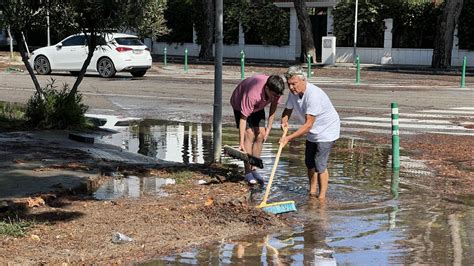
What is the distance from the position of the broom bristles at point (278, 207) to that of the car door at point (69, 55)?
68.3 ft

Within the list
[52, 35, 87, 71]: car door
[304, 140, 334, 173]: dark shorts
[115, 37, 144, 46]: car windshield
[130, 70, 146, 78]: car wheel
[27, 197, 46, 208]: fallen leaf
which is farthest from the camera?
[130, 70, 146, 78]: car wheel

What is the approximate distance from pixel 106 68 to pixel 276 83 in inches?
766

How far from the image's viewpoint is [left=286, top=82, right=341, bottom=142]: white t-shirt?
7.85 metres

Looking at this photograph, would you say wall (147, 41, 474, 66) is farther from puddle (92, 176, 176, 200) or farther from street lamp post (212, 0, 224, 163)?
puddle (92, 176, 176, 200)

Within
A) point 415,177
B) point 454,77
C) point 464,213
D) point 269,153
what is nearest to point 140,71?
point 454,77

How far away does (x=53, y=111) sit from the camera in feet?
41.4

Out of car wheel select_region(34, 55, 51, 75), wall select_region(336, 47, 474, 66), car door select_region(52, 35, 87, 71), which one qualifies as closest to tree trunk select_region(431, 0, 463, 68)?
wall select_region(336, 47, 474, 66)

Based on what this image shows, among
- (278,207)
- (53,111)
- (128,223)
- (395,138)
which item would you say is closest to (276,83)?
(278,207)

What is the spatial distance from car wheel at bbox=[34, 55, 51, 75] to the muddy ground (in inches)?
768

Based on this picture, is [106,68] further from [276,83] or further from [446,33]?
[276,83]

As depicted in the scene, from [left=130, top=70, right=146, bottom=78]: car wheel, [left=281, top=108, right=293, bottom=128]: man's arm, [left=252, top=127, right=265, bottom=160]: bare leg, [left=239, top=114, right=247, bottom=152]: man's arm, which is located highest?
[left=281, top=108, right=293, bottom=128]: man's arm

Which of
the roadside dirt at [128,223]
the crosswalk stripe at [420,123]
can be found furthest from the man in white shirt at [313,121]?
the crosswalk stripe at [420,123]

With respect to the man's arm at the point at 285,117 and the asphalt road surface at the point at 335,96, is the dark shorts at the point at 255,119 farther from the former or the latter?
the asphalt road surface at the point at 335,96

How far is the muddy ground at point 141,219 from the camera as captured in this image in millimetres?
5730
